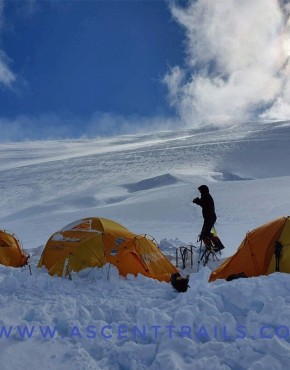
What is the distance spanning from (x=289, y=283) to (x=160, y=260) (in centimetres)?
354

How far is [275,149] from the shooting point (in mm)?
48625

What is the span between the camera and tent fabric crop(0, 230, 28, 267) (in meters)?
10.1

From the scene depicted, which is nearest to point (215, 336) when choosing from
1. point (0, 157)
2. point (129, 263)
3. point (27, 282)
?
point (129, 263)

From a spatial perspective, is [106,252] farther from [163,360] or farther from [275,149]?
[275,149]

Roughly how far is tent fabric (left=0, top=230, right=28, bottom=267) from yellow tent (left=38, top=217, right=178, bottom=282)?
5.85ft

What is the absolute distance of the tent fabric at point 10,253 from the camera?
33.3ft

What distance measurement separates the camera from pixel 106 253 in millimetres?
7980

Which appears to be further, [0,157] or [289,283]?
[0,157]

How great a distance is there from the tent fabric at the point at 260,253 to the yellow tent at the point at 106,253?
1.28 metres

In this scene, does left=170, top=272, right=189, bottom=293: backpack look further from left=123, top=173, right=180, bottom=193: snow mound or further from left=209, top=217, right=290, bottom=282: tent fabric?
left=123, top=173, right=180, bottom=193: snow mound

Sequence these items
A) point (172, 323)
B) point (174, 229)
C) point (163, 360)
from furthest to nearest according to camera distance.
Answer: point (174, 229) < point (172, 323) < point (163, 360)

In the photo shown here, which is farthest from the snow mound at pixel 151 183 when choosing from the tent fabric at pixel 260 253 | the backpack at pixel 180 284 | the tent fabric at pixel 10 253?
the backpack at pixel 180 284

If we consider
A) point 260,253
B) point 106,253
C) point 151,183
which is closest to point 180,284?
point 260,253

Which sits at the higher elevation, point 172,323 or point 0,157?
point 0,157
